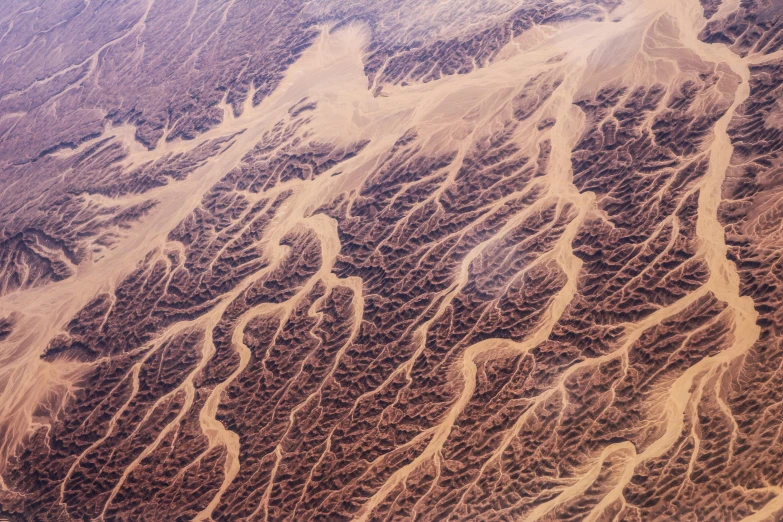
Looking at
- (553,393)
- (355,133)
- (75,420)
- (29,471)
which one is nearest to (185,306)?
(75,420)

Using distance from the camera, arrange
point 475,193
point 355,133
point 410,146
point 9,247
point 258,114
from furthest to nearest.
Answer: point 258,114
point 9,247
point 355,133
point 410,146
point 475,193

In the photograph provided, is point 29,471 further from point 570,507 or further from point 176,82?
point 176,82

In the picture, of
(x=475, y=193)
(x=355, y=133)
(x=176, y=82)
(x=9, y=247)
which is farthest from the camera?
(x=176, y=82)

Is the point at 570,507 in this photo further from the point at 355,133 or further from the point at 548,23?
the point at 548,23

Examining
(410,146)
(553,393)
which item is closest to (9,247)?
(410,146)

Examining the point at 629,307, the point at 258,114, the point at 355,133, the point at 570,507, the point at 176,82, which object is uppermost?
the point at 176,82

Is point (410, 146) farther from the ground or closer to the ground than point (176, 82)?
closer to the ground

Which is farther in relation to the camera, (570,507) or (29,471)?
(29,471)
